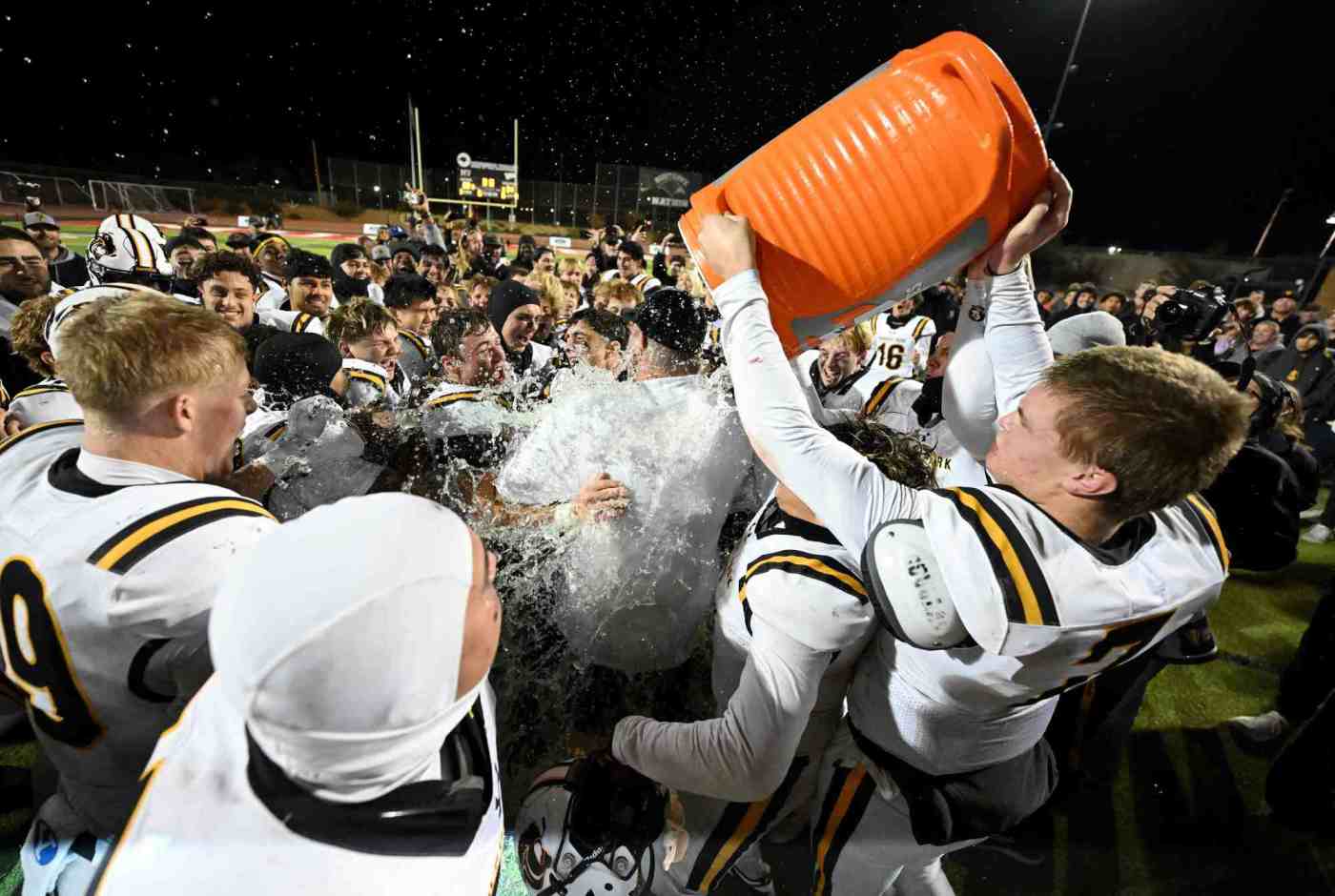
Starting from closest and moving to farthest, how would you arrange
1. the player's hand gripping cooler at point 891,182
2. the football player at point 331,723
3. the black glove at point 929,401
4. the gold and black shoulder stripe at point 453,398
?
the football player at point 331,723 → the player's hand gripping cooler at point 891,182 → the gold and black shoulder stripe at point 453,398 → the black glove at point 929,401

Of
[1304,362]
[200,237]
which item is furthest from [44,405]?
[1304,362]

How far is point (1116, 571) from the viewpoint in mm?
1161

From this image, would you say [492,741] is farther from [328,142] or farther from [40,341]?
[328,142]

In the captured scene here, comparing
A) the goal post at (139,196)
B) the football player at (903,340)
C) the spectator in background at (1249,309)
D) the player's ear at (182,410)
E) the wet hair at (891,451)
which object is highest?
the player's ear at (182,410)

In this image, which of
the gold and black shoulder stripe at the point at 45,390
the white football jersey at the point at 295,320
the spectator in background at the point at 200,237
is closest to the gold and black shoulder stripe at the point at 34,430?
the gold and black shoulder stripe at the point at 45,390

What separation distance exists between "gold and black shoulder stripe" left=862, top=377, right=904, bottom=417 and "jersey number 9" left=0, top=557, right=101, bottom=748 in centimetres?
352

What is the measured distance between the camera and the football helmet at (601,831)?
1.67m

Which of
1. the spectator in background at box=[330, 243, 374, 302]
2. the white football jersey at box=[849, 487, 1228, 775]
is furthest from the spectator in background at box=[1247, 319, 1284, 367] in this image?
the spectator in background at box=[330, 243, 374, 302]

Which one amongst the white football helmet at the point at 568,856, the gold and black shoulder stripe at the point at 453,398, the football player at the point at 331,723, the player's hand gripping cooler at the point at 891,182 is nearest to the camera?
the football player at the point at 331,723

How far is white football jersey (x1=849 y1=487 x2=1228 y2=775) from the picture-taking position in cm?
108

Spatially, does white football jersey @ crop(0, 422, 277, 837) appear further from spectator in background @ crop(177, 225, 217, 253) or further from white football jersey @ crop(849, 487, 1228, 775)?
spectator in background @ crop(177, 225, 217, 253)

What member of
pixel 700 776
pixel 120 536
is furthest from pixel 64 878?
pixel 700 776

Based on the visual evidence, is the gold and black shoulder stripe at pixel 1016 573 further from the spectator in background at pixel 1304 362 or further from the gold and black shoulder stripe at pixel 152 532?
the spectator in background at pixel 1304 362

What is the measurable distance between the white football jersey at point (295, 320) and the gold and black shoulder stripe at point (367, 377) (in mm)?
1133
